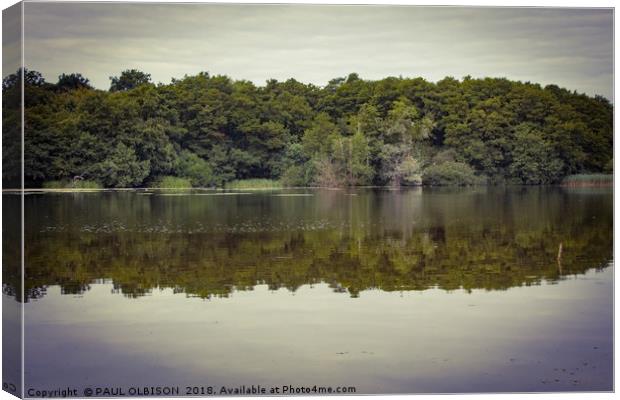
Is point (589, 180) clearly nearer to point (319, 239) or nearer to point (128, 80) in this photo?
point (319, 239)

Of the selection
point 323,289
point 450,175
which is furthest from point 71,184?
point 450,175

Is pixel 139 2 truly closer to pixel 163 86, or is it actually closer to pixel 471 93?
pixel 163 86

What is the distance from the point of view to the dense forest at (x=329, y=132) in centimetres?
1027

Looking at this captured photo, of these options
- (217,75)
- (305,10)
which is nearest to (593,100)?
(305,10)

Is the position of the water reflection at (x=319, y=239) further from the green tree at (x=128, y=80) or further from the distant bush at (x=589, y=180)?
the green tree at (x=128, y=80)

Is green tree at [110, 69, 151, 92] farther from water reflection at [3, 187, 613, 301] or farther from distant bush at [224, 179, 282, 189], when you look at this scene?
distant bush at [224, 179, 282, 189]

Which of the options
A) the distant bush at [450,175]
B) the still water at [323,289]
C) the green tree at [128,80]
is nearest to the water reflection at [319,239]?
the still water at [323,289]

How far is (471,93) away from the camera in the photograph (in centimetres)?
1102

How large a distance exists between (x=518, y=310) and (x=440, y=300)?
0.75 metres

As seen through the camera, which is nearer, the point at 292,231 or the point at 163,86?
the point at 163,86

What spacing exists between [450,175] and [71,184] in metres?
3.92

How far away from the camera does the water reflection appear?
33.6 feet

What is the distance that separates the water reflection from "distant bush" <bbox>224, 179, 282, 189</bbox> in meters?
0.11

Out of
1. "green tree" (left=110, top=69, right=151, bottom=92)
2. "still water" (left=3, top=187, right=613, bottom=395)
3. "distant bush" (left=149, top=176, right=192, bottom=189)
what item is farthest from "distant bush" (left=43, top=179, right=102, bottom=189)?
"green tree" (left=110, top=69, right=151, bottom=92)
